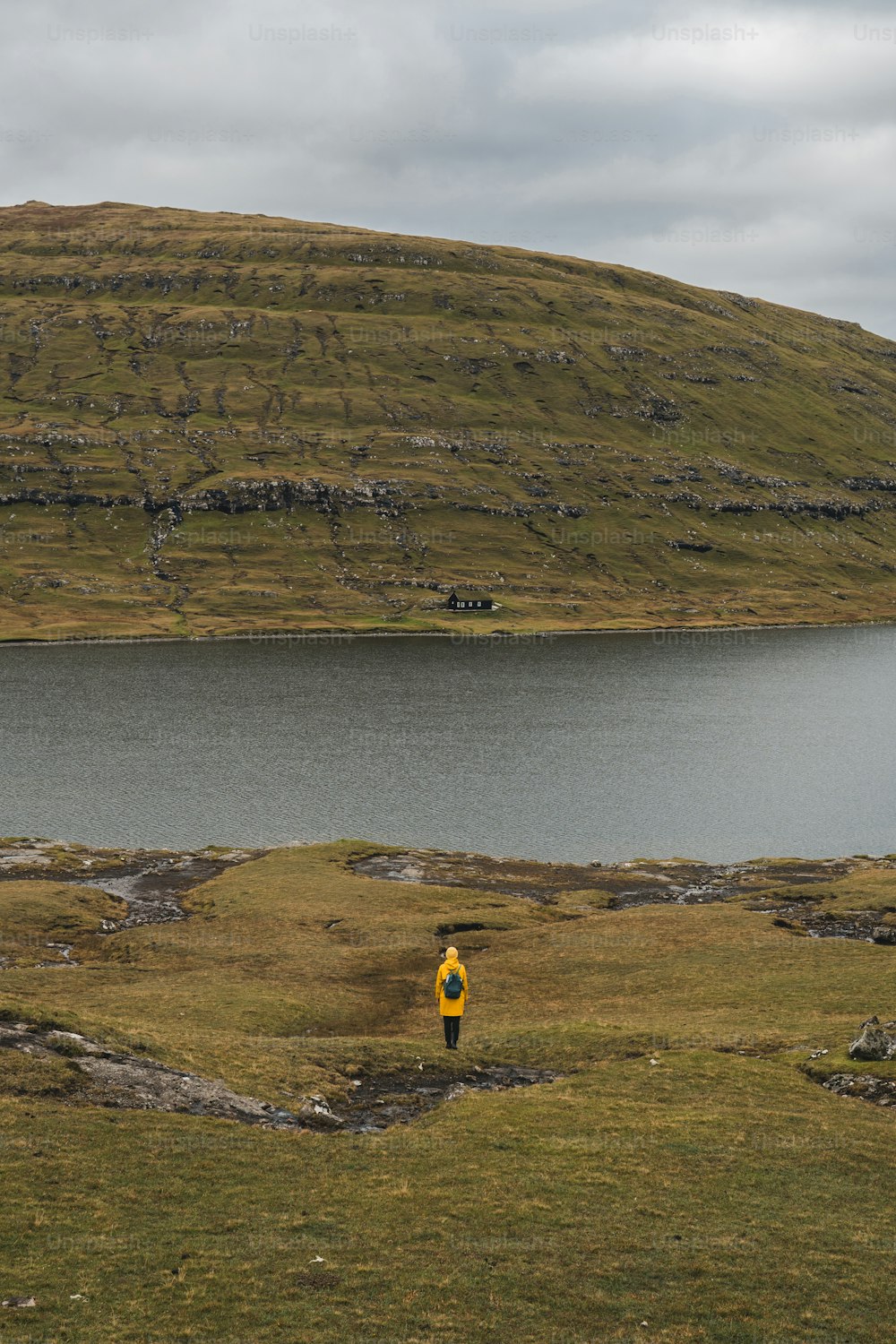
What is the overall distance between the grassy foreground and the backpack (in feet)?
7.00

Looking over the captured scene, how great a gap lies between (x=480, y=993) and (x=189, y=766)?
83.6 metres

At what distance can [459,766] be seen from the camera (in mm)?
125688

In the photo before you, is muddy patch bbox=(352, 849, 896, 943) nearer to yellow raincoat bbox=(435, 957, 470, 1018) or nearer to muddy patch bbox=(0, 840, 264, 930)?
muddy patch bbox=(0, 840, 264, 930)

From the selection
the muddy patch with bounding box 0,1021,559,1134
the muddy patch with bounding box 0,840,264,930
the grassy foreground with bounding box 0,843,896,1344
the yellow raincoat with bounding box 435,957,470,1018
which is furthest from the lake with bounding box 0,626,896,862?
the muddy patch with bounding box 0,1021,559,1134

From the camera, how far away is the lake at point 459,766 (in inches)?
3930

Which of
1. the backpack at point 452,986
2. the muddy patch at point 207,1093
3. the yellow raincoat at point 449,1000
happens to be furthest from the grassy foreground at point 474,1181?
the backpack at point 452,986

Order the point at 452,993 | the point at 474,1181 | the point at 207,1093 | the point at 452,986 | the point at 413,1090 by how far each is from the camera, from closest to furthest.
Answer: the point at 474,1181 → the point at 207,1093 → the point at 413,1090 → the point at 452,986 → the point at 452,993

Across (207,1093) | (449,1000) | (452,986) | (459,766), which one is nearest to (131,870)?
(449,1000)

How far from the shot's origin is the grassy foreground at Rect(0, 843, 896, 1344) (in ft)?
61.9

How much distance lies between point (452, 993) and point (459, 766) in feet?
297

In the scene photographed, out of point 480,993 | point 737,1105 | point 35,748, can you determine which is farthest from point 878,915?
point 35,748

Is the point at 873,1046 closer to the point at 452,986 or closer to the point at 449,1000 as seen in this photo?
the point at 452,986

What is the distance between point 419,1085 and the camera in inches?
1305

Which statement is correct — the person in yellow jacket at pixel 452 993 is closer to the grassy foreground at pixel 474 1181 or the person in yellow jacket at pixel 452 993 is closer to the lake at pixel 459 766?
the grassy foreground at pixel 474 1181
